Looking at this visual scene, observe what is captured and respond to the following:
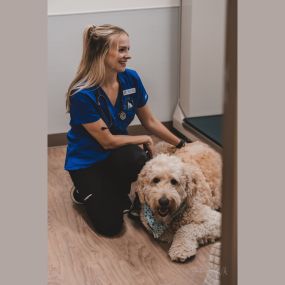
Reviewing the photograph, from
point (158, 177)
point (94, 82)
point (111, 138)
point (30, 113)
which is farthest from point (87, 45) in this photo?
point (30, 113)

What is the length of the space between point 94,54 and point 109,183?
Result: 0.41m

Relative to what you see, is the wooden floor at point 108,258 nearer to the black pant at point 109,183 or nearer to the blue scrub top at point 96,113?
the black pant at point 109,183

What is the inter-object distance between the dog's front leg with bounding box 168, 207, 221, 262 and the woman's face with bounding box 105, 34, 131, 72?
526 mm

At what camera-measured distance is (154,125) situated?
2016 mm

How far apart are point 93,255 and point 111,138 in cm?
37

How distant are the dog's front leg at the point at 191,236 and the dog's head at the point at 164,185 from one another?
73 mm

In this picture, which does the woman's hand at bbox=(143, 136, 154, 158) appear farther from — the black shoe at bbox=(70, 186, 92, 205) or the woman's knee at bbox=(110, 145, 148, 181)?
the black shoe at bbox=(70, 186, 92, 205)

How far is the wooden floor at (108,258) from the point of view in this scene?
1.56 m

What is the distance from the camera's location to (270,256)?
27.0 inches

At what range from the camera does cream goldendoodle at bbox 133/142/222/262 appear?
5.63 feet

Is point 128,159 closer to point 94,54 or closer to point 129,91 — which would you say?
point 129,91

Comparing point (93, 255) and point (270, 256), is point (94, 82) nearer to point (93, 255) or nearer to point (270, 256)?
point (93, 255)

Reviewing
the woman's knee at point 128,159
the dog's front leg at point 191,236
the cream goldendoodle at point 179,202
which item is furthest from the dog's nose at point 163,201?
the woman's knee at point 128,159

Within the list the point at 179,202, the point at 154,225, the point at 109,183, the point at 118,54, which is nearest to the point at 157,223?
the point at 154,225
